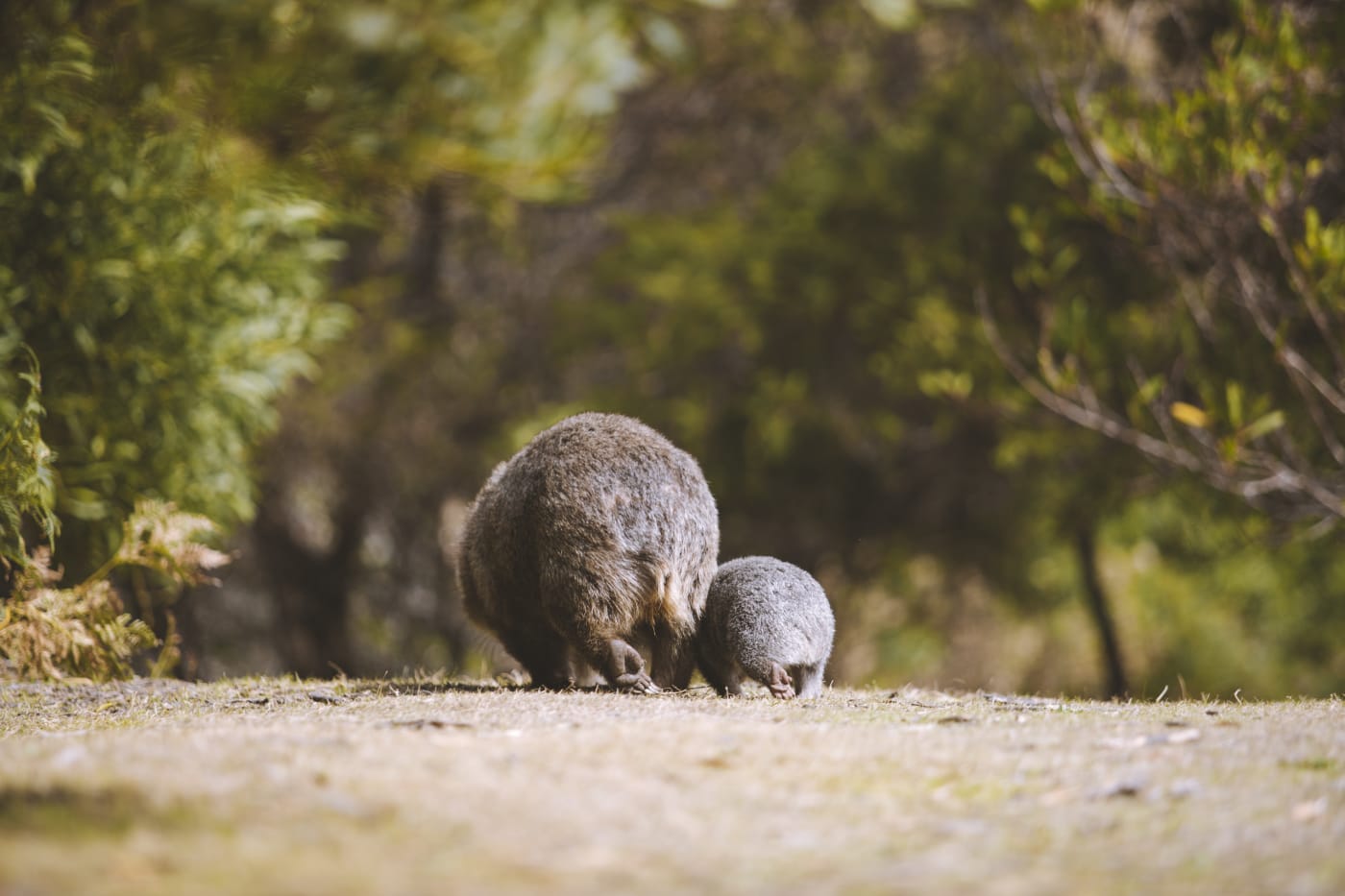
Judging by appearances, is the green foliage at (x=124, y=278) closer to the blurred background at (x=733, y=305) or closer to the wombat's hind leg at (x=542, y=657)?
the blurred background at (x=733, y=305)

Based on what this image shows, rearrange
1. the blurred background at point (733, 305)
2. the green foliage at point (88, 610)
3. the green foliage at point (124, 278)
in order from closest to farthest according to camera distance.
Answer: the green foliage at point (88, 610) < the green foliage at point (124, 278) < the blurred background at point (733, 305)

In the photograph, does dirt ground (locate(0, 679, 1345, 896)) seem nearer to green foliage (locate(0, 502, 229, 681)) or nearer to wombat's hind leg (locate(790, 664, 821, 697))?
wombat's hind leg (locate(790, 664, 821, 697))

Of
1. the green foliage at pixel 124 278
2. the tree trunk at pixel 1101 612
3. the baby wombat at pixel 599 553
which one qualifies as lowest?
the tree trunk at pixel 1101 612

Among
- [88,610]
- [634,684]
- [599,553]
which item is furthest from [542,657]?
[88,610]

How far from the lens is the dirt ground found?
3.12 meters

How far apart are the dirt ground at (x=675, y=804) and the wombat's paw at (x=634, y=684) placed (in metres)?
0.55

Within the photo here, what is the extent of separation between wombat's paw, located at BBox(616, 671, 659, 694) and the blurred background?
2.16 metres

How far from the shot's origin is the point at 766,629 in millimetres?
6168

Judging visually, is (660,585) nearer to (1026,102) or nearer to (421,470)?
(1026,102)

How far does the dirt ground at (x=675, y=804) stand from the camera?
3123mm

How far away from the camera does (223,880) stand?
2953 millimetres

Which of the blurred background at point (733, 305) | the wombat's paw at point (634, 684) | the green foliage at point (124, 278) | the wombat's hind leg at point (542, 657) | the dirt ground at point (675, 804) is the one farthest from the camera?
the blurred background at point (733, 305)

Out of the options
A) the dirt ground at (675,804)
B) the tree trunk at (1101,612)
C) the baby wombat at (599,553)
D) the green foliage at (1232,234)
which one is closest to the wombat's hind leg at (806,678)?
the baby wombat at (599,553)

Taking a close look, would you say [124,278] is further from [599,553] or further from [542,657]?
[599,553]
